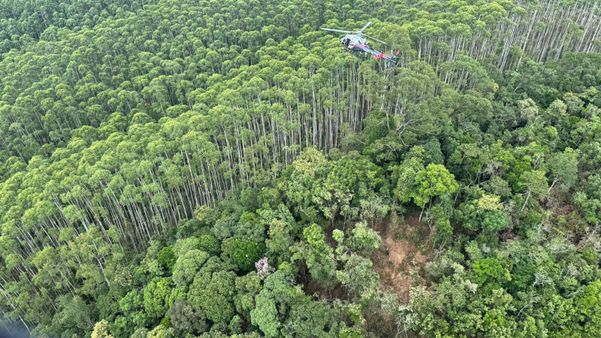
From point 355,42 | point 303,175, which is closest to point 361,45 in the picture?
point 355,42

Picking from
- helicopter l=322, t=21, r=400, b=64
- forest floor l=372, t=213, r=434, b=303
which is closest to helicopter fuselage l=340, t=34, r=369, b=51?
helicopter l=322, t=21, r=400, b=64

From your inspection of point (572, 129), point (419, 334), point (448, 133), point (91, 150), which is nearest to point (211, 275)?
point (419, 334)

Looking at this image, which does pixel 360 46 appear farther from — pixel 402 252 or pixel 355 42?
pixel 402 252

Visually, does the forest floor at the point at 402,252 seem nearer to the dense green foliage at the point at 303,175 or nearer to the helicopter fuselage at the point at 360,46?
the dense green foliage at the point at 303,175

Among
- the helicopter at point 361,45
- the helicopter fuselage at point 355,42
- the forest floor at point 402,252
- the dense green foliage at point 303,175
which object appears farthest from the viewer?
the helicopter fuselage at point 355,42

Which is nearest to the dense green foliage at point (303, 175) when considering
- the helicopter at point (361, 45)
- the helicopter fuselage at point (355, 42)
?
the helicopter at point (361, 45)

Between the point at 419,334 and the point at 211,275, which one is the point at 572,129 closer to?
the point at 419,334
